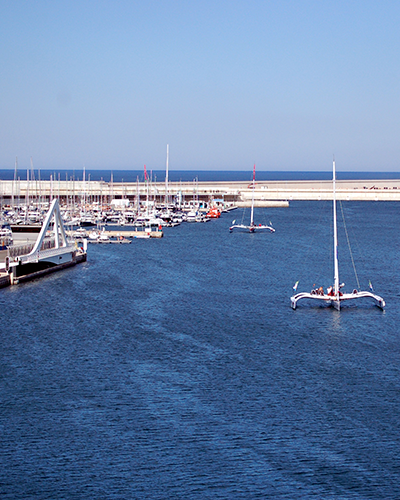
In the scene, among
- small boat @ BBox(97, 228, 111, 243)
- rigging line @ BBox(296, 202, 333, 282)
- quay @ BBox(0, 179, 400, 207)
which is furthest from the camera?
quay @ BBox(0, 179, 400, 207)

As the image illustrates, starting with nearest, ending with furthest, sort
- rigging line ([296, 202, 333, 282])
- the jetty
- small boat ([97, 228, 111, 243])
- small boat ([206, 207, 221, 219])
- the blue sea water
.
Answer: the blue sea water < the jetty < rigging line ([296, 202, 333, 282]) < small boat ([97, 228, 111, 243]) < small boat ([206, 207, 221, 219])

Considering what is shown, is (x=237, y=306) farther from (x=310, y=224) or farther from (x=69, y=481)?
(x=310, y=224)

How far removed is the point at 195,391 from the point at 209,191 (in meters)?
134

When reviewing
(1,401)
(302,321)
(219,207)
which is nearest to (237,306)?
(302,321)

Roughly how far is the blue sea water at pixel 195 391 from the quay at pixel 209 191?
89.3 meters

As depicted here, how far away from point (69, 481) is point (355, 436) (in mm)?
10462

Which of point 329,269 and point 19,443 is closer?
point 19,443

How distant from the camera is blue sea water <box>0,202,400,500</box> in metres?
22.4

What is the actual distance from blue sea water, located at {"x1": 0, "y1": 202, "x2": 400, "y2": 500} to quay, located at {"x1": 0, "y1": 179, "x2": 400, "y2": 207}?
293 ft

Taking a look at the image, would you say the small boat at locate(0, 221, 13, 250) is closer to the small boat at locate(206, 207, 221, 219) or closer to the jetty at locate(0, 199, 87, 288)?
the jetty at locate(0, 199, 87, 288)

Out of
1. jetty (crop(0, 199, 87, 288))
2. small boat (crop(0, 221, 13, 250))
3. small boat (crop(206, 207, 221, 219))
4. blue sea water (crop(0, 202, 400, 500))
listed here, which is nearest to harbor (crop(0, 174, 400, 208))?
small boat (crop(206, 207, 221, 219))

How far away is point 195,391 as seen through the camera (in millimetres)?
29562

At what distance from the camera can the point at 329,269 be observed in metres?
61.8

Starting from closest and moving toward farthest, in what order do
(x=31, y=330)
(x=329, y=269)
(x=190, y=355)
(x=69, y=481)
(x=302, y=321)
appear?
(x=69, y=481) → (x=190, y=355) → (x=31, y=330) → (x=302, y=321) → (x=329, y=269)
